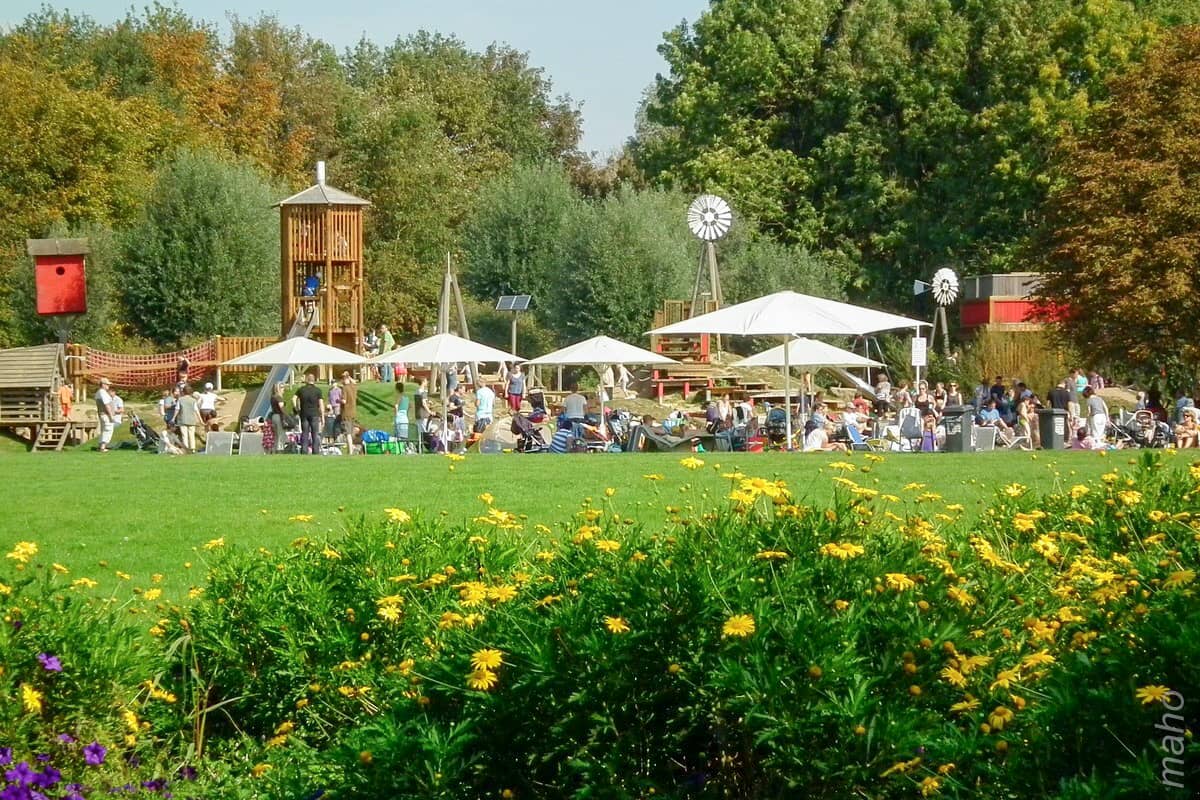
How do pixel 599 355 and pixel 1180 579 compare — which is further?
pixel 599 355

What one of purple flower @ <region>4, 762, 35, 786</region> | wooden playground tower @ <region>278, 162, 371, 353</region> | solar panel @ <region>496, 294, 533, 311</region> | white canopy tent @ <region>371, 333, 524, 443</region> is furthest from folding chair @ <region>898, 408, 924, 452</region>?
purple flower @ <region>4, 762, 35, 786</region>

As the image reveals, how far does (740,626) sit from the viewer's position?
14.4 feet

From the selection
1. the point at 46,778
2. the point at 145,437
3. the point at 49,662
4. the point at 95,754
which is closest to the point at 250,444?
the point at 145,437

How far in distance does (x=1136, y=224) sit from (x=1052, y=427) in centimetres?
741

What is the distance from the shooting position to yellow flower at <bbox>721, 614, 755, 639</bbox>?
435 centimetres

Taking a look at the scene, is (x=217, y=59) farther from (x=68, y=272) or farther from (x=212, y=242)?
(x=68, y=272)

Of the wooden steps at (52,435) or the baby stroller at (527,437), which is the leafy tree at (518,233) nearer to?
the wooden steps at (52,435)

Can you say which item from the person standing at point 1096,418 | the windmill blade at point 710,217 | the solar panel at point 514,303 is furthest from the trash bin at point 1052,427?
the solar panel at point 514,303

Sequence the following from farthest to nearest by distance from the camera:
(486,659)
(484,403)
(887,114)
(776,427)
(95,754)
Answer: (887,114)
(484,403)
(776,427)
(95,754)
(486,659)

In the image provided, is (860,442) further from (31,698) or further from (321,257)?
(31,698)

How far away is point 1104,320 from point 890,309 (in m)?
24.9

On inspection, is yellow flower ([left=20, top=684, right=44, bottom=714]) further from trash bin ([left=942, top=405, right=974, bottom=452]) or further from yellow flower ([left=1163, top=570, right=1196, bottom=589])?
trash bin ([left=942, top=405, right=974, bottom=452])

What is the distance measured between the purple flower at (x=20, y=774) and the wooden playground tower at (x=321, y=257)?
114ft

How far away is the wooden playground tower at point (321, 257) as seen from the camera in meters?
39.5
